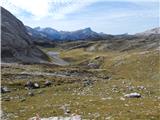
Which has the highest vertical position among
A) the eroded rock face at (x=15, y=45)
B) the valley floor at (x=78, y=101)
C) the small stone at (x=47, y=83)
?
the eroded rock face at (x=15, y=45)

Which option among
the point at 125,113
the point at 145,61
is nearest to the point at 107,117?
the point at 125,113

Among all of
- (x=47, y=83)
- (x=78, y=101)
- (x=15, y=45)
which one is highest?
(x=15, y=45)

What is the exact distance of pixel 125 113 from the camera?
33594mm

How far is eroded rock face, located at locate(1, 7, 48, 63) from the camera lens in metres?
118

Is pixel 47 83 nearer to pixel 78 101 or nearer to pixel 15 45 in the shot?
pixel 78 101

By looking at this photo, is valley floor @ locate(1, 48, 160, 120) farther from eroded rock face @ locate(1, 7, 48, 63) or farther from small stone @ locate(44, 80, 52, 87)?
eroded rock face @ locate(1, 7, 48, 63)

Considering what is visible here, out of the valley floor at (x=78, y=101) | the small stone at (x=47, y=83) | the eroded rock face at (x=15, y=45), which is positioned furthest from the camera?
the eroded rock face at (x=15, y=45)

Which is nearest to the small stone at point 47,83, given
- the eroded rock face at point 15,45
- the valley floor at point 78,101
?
the valley floor at point 78,101

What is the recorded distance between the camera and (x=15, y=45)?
418 feet

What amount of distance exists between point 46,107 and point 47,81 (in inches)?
934

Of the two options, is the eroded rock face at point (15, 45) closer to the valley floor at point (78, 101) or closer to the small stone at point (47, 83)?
the valley floor at point (78, 101)

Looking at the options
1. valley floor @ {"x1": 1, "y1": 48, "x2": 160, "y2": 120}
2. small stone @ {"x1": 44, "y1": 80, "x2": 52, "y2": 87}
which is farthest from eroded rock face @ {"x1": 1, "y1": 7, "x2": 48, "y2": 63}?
small stone @ {"x1": 44, "y1": 80, "x2": 52, "y2": 87}

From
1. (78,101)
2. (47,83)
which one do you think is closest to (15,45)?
(47,83)

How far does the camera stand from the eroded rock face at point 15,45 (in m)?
118
